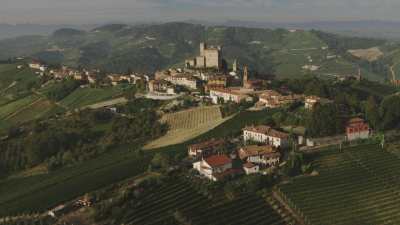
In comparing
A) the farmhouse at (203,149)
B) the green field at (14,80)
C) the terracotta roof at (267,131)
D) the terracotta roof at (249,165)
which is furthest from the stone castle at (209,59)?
the terracotta roof at (249,165)

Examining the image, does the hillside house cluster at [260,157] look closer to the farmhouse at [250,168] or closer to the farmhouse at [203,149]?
the farmhouse at [250,168]

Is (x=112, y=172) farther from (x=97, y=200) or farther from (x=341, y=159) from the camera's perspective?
(x=341, y=159)

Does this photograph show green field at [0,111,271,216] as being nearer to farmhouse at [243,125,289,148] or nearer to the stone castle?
farmhouse at [243,125,289,148]

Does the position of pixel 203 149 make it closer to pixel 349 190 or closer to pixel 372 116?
pixel 349 190

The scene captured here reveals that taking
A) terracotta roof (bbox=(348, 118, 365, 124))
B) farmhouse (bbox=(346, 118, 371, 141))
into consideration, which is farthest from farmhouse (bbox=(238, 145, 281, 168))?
terracotta roof (bbox=(348, 118, 365, 124))

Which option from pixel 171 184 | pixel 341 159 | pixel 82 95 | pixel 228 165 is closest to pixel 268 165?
pixel 228 165
